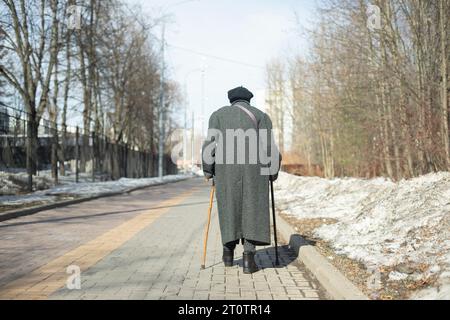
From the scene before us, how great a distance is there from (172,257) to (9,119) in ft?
38.1

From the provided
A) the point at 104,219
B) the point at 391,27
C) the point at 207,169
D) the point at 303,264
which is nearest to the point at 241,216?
the point at 207,169

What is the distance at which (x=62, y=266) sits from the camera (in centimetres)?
555

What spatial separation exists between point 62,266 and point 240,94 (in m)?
2.81

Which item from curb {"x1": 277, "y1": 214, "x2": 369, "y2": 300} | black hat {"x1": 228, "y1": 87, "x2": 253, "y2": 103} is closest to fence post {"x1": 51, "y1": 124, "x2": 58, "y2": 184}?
curb {"x1": 277, "y1": 214, "x2": 369, "y2": 300}

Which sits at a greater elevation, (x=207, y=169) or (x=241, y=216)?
(x=207, y=169)

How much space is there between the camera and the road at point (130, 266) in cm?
442

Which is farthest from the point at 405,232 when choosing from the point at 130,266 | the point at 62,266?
the point at 62,266

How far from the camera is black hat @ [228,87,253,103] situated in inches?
216

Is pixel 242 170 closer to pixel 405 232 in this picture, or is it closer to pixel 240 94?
pixel 240 94

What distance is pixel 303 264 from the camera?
5785mm

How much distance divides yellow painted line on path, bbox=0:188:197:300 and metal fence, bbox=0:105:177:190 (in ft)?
28.1

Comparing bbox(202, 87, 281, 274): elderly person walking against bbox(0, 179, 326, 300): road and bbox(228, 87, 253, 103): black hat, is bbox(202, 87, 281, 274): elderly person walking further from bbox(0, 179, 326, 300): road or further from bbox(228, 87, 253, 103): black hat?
bbox(0, 179, 326, 300): road
